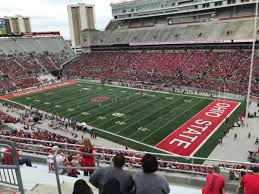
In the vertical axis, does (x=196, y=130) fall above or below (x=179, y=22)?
below

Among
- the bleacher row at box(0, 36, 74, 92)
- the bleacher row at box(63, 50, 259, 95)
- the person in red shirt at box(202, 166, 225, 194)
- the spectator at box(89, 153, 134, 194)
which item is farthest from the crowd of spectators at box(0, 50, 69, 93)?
the person in red shirt at box(202, 166, 225, 194)

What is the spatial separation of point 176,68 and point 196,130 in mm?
23759

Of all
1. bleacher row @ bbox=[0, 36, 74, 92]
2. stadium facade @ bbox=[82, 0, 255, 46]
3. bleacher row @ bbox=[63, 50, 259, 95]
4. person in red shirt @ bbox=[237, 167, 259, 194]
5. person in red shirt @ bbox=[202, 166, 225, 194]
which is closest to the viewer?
person in red shirt @ bbox=[237, 167, 259, 194]

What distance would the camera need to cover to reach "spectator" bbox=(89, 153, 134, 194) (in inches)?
136

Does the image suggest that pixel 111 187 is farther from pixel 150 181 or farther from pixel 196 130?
pixel 196 130

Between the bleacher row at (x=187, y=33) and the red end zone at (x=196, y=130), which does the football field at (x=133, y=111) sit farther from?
the bleacher row at (x=187, y=33)

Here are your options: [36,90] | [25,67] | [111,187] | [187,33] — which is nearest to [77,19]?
[25,67]

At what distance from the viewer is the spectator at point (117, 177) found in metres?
3.45

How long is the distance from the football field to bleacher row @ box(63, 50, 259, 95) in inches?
196

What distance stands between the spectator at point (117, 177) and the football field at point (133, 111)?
56.7 feet

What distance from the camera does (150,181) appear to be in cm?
341

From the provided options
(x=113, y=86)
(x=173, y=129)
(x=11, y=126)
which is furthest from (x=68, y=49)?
(x=173, y=129)

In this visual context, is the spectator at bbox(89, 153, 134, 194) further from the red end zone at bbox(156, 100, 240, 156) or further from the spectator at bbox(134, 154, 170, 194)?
the red end zone at bbox(156, 100, 240, 156)

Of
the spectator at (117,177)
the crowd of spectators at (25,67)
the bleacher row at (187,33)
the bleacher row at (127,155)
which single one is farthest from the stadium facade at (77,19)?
the spectator at (117,177)
